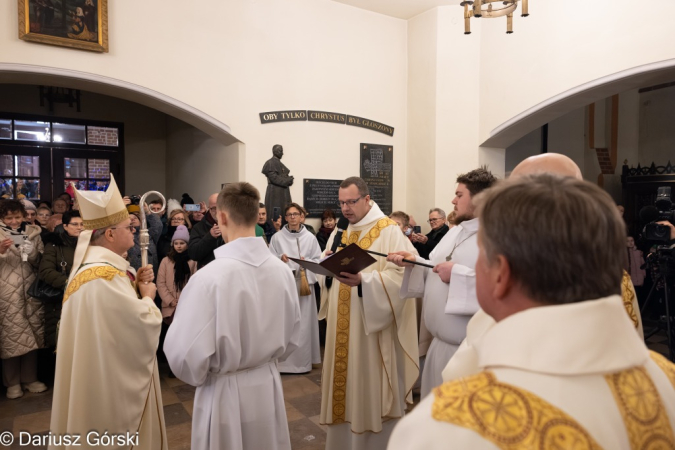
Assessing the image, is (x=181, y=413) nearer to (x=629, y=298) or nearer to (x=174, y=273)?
(x=174, y=273)

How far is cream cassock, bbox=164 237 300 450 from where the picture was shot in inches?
86.9

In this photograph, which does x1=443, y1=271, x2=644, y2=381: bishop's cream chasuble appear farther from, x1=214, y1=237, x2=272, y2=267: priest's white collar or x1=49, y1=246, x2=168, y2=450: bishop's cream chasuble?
x1=49, y1=246, x2=168, y2=450: bishop's cream chasuble

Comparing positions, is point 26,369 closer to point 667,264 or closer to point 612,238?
point 612,238

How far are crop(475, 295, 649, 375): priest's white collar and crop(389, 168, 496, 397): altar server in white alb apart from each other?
1693 millimetres

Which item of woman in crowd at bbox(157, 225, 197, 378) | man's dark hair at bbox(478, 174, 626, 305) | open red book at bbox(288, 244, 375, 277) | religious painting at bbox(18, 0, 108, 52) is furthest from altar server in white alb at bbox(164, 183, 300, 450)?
religious painting at bbox(18, 0, 108, 52)

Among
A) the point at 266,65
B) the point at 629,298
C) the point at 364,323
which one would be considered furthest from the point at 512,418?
the point at 266,65

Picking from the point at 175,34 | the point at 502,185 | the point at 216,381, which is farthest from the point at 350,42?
the point at 502,185

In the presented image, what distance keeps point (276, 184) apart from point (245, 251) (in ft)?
16.0

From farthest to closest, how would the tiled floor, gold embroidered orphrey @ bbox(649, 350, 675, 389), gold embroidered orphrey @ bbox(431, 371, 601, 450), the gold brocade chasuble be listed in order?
the tiled floor, the gold brocade chasuble, gold embroidered orphrey @ bbox(649, 350, 675, 389), gold embroidered orphrey @ bbox(431, 371, 601, 450)

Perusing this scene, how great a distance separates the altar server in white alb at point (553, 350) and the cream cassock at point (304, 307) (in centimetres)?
488

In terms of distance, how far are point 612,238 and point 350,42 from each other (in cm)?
771

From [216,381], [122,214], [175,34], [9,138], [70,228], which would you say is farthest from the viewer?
[9,138]

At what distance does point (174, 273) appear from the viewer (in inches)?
210

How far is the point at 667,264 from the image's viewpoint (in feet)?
13.6
